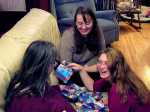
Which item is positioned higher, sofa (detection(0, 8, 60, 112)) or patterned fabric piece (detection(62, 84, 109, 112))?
sofa (detection(0, 8, 60, 112))

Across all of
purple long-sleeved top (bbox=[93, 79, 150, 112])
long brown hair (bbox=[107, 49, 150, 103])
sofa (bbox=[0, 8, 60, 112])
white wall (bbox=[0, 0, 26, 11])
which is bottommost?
purple long-sleeved top (bbox=[93, 79, 150, 112])

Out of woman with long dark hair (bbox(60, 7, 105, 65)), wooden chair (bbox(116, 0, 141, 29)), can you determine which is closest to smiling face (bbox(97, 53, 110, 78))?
woman with long dark hair (bbox(60, 7, 105, 65))

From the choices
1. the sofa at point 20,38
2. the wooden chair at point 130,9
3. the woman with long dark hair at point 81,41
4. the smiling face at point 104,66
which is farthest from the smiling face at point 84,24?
the wooden chair at point 130,9

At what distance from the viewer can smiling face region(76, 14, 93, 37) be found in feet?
7.99

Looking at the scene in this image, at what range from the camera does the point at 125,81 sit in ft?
5.22

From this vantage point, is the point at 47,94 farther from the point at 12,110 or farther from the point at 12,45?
the point at 12,45

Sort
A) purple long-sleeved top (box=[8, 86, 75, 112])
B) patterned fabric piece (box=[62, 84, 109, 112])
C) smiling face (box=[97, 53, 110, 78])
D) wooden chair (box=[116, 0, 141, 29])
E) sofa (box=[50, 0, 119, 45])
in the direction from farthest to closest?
wooden chair (box=[116, 0, 141, 29])
sofa (box=[50, 0, 119, 45])
patterned fabric piece (box=[62, 84, 109, 112])
smiling face (box=[97, 53, 110, 78])
purple long-sleeved top (box=[8, 86, 75, 112])

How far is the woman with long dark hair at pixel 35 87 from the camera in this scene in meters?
1.44

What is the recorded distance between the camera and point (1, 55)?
5.24 feet

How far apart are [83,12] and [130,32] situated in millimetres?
2583

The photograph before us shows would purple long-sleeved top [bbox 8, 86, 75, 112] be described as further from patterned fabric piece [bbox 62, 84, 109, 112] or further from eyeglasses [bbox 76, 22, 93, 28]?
eyeglasses [bbox 76, 22, 93, 28]

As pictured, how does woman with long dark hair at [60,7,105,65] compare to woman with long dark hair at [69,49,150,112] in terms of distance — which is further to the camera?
woman with long dark hair at [60,7,105,65]

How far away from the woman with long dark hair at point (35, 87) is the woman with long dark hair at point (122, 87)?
26 cm

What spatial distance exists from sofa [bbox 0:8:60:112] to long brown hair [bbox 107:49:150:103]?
1.62ft
